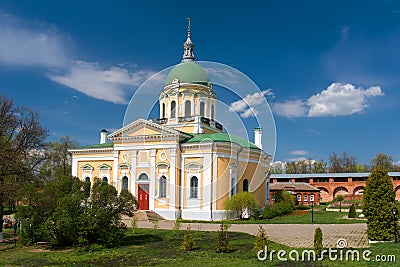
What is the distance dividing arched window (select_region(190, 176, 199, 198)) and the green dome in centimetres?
1020

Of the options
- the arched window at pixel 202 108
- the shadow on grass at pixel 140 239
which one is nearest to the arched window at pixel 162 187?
the arched window at pixel 202 108

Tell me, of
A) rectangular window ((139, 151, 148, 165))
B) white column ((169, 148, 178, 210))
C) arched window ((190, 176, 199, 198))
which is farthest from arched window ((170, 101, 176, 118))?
arched window ((190, 176, 199, 198))

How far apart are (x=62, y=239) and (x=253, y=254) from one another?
30.6 ft

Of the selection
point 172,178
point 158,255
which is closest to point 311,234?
point 158,255

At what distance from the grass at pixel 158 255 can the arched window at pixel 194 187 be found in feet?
39.8

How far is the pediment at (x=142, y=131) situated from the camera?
33.8 metres

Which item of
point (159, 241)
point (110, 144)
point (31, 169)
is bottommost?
point (159, 241)

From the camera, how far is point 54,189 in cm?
1950

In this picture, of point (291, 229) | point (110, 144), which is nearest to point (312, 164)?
point (110, 144)

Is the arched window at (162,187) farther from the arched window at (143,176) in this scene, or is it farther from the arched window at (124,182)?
the arched window at (124,182)

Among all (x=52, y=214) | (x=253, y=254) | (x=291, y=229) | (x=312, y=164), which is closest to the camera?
(x=253, y=254)

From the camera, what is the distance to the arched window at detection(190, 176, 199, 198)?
3297cm

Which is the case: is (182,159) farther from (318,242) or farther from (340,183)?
(340,183)

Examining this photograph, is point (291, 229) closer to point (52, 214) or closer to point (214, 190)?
point (214, 190)
